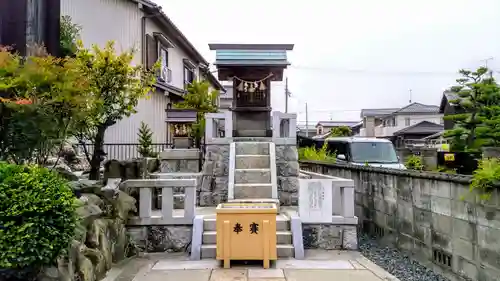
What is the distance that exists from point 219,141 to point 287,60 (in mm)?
3459

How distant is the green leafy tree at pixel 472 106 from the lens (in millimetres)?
13484

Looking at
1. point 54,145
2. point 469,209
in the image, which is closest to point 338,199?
point 469,209

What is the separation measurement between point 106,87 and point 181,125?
5256mm

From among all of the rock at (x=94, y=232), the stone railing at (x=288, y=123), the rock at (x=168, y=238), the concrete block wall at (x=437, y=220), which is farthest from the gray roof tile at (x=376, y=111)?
the rock at (x=94, y=232)

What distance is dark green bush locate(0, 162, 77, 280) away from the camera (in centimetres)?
376

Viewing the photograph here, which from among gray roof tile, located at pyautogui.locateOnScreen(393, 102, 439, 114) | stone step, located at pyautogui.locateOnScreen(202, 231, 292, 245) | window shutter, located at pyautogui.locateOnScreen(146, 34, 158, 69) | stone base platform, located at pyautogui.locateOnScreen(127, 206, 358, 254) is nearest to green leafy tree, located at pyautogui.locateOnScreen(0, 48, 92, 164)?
stone base platform, located at pyautogui.locateOnScreen(127, 206, 358, 254)

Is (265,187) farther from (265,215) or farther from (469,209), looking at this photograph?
(469,209)

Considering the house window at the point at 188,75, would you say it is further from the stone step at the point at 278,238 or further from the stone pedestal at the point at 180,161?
the stone step at the point at 278,238

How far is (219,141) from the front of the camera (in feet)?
36.0

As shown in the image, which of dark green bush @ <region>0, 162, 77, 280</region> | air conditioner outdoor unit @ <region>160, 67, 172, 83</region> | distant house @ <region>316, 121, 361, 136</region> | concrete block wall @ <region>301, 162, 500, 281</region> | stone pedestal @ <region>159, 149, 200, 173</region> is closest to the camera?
dark green bush @ <region>0, 162, 77, 280</region>

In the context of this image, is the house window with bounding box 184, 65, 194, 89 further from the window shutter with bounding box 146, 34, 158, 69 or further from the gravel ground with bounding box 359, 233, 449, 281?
the gravel ground with bounding box 359, 233, 449, 281

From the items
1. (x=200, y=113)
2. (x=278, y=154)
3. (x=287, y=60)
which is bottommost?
(x=278, y=154)

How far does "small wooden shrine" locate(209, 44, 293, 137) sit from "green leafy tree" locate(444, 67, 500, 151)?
20.1 feet

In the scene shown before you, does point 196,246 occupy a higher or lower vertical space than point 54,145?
lower
